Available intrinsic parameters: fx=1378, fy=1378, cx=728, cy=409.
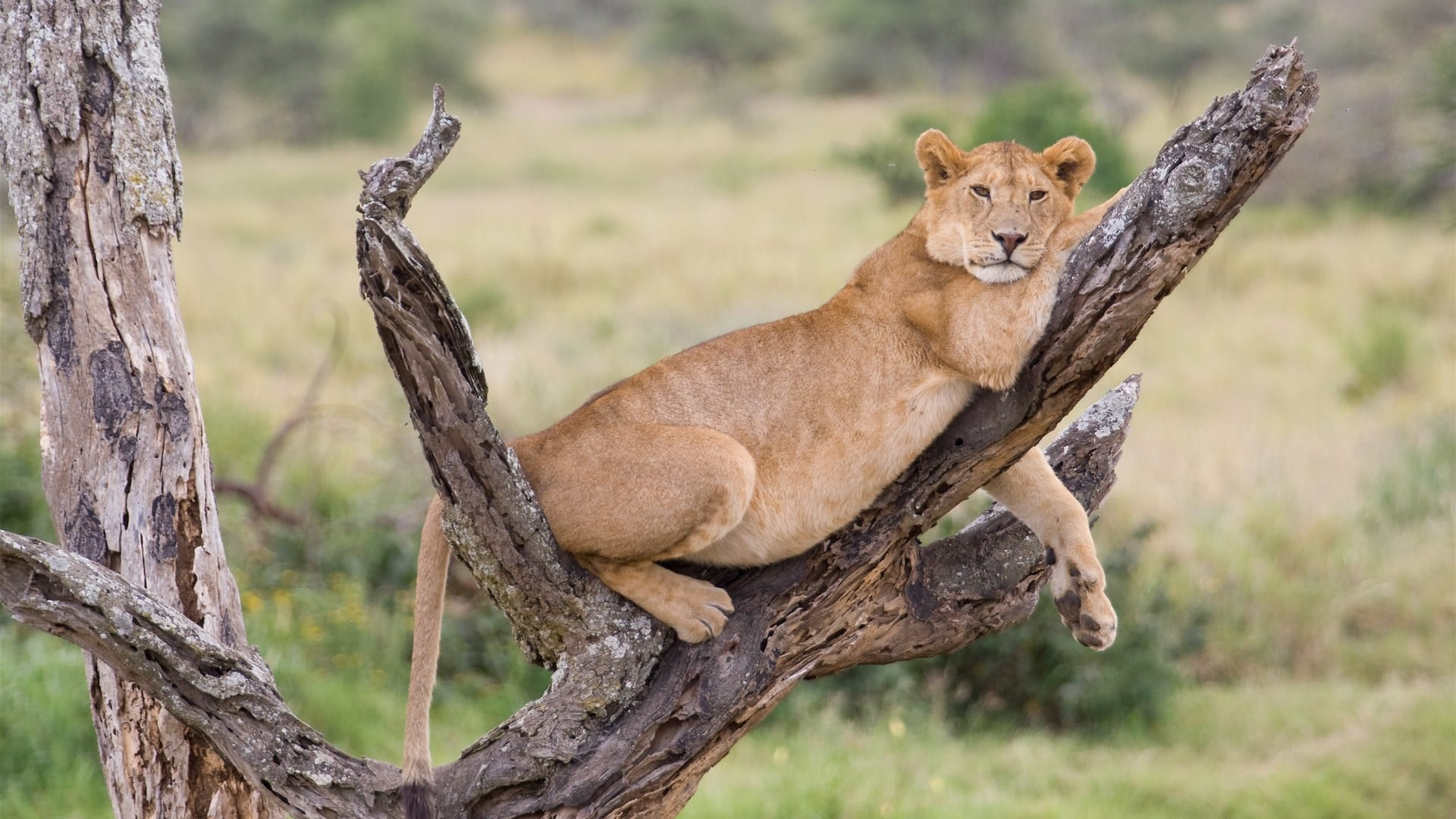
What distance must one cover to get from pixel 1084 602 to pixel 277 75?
122 ft

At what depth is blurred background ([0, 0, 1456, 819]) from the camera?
7.83 metres

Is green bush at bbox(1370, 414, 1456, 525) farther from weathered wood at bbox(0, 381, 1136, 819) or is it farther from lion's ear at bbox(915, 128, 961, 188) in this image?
weathered wood at bbox(0, 381, 1136, 819)

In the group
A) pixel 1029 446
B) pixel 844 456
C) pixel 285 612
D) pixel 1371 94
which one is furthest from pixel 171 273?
pixel 1371 94

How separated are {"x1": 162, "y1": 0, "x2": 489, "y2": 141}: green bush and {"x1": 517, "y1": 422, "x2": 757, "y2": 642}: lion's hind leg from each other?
1344 inches

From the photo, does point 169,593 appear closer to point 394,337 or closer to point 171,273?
point 171,273

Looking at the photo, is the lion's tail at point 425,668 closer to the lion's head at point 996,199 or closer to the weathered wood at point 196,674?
the weathered wood at point 196,674

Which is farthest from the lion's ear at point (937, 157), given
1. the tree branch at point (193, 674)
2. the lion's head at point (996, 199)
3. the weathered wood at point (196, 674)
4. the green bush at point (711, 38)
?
the green bush at point (711, 38)

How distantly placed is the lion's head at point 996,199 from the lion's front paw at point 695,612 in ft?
4.26

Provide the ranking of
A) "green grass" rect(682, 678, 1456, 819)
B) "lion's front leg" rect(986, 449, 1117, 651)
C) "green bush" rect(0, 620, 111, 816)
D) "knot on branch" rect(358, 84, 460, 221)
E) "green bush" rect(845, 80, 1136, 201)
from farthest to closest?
1. "green bush" rect(845, 80, 1136, 201)
2. "green grass" rect(682, 678, 1456, 819)
3. "green bush" rect(0, 620, 111, 816)
4. "lion's front leg" rect(986, 449, 1117, 651)
5. "knot on branch" rect(358, 84, 460, 221)

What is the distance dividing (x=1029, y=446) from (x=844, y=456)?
584mm

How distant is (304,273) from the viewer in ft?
63.6

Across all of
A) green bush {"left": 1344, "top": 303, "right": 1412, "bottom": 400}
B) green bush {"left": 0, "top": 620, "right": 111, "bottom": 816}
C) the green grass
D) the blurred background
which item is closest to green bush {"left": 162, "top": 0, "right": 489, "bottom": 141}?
the blurred background

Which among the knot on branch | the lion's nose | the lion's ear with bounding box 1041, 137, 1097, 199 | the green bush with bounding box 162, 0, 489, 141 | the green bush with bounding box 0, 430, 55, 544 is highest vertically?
the green bush with bounding box 162, 0, 489, 141

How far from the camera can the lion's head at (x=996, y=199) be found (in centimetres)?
419
